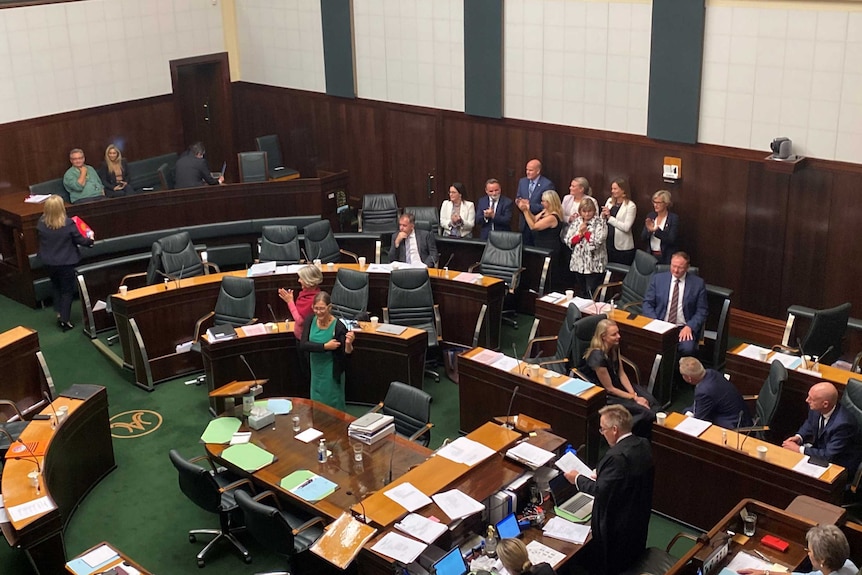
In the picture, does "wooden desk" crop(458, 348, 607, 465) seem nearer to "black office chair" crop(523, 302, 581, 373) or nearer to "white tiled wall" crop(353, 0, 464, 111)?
"black office chair" crop(523, 302, 581, 373)

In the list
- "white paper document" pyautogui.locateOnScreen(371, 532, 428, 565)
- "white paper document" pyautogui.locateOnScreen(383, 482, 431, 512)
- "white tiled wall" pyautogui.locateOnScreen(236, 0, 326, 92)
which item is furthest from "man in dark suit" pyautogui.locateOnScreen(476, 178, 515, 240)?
"white paper document" pyautogui.locateOnScreen(371, 532, 428, 565)

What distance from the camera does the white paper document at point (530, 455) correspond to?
22.2 ft

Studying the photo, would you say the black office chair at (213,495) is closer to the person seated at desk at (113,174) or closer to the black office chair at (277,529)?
the black office chair at (277,529)

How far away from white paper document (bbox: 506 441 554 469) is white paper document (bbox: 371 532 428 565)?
3.66 feet

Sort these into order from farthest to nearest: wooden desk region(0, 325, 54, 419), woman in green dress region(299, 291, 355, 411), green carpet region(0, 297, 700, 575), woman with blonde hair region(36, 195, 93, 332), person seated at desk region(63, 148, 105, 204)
Result: person seated at desk region(63, 148, 105, 204), woman with blonde hair region(36, 195, 93, 332), wooden desk region(0, 325, 54, 419), woman in green dress region(299, 291, 355, 411), green carpet region(0, 297, 700, 575)

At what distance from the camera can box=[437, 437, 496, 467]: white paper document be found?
689 cm

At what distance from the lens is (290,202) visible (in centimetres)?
1377

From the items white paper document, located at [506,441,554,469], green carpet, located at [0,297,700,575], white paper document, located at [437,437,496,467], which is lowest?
green carpet, located at [0,297,700,575]

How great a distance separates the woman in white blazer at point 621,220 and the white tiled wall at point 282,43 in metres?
5.50

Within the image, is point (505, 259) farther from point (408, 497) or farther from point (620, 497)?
point (620, 497)

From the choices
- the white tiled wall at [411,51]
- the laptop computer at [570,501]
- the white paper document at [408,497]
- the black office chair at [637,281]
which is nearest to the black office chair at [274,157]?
the white tiled wall at [411,51]

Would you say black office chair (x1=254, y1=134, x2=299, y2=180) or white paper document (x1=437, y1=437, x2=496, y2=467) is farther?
black office chair (x1=254, y1=134, x2=299, y2=180)

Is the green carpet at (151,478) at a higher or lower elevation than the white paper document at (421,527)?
lower

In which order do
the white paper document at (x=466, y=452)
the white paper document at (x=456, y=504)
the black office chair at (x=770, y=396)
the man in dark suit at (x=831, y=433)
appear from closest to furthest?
1. the white paper document at (x=456, y=504)
2. the white paper document at (x=466, y=452)
3. the man in dark suit at (x=831, y=433)
4. the black office chair at (x=770, y=396)
